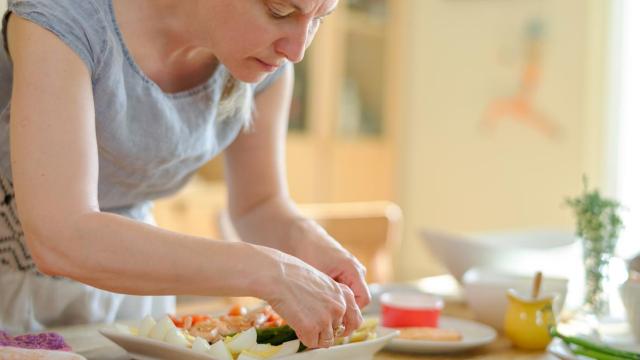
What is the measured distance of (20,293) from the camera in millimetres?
1300

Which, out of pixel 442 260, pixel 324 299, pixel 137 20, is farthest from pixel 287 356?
pixel 442 260

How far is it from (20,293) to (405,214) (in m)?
3.95

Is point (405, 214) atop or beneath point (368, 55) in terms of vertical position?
beneath

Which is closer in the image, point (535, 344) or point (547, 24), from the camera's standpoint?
point (535, 344)

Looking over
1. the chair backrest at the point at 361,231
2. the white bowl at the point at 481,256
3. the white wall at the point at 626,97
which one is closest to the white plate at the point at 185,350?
the white bowl at the point at 481,256

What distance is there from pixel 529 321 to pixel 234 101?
55 cm

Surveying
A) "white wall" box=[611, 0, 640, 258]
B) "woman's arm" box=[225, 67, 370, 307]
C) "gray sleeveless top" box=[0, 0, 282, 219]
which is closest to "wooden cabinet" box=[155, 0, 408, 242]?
"white wall" box=[611, 0, 640, 258]

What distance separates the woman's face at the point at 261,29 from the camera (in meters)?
1.03

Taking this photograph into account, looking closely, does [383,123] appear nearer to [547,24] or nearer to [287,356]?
[547,24]

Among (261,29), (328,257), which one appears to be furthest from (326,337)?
(261,29)

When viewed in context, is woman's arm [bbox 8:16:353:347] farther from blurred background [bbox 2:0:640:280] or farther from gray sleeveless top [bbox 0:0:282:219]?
blurred background [bbox 2:0:640:280]

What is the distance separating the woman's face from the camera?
3.38 feet

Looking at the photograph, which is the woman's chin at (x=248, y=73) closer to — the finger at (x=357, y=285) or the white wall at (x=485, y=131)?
the finger at (x=357, y=285)

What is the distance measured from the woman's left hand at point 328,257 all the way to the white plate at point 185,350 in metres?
0.11
